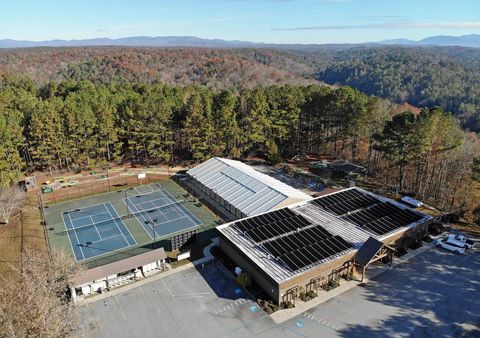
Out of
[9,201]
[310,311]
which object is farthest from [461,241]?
[9,201]

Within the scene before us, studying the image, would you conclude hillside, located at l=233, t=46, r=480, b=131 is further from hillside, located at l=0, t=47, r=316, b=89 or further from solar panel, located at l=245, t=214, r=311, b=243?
solar panel, located at l=245, t=214, r=311, b=243

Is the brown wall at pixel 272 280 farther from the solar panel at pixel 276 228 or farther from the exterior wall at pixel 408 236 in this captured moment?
the solar panel at pixel 276 228

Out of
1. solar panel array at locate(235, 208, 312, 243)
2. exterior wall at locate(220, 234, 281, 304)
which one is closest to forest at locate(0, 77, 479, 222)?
solar panel array at locate(235, 208, 312, 243)

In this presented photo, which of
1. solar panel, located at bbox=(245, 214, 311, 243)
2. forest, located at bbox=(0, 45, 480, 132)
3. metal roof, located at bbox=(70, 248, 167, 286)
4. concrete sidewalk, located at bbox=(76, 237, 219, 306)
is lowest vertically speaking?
concrete sidewalk, located at bbox=(76, 237, 219, 306)

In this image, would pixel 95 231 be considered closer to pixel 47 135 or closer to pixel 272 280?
pixel 272 280

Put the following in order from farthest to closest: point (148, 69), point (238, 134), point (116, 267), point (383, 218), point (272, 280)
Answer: point (148, 69) → point (238, 134) → point (383, 218) → point (116, 267) → point (272, 280)

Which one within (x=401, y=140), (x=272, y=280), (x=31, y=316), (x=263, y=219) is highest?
(x=401, y=140)
